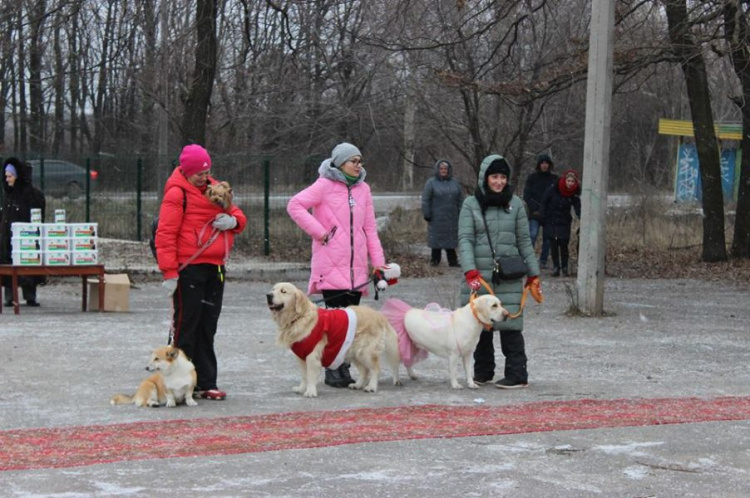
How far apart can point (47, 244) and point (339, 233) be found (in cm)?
609

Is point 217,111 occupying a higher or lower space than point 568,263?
higher

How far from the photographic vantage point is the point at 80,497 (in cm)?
614

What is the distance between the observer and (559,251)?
19875 mm

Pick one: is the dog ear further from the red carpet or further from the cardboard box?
the cardboard box

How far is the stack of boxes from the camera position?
1455 cm

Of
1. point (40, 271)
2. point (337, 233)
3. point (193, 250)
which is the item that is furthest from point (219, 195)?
point (40, 271)

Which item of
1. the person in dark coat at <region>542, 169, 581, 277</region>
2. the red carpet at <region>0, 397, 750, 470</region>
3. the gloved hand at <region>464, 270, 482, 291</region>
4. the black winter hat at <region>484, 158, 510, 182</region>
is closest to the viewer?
the red carpet at <region>0, 397, 750, 470</region>

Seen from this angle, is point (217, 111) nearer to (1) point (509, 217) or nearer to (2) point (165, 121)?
(2) point (165, 121)

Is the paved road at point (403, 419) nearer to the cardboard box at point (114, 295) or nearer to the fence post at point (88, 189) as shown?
the cardboard box at point (114, 295)

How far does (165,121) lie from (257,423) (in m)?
27.1

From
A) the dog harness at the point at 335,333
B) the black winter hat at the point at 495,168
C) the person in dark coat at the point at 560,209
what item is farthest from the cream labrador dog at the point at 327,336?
the person in dark coat at the point at 560,209

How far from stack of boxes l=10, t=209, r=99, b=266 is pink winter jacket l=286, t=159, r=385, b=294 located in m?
5.71

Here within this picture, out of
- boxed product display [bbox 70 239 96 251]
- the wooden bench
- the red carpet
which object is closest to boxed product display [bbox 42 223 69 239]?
boxed product display [bbox 70 239 96 251]

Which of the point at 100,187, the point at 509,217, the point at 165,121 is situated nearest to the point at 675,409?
the point at 509,217
